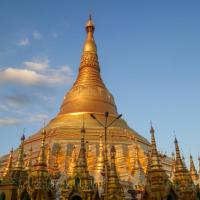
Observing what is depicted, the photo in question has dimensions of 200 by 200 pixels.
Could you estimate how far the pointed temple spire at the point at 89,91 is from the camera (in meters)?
51.6

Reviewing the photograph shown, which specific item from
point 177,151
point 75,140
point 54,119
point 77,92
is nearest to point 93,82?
point 77,92

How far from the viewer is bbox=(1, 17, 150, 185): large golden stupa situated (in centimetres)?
Answer: 4000

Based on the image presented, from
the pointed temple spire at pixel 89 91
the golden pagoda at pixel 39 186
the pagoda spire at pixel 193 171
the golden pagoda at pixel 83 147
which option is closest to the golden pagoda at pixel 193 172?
the pagoda spire at pixel 193 171

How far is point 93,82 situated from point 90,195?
1463 inches

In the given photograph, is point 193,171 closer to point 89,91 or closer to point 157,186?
point 157,186

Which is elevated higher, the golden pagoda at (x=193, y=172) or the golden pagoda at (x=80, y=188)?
the golden pagoda at (x=193, y=172)

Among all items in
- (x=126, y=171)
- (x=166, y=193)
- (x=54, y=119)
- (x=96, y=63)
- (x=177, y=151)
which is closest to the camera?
(x=166, y=193)

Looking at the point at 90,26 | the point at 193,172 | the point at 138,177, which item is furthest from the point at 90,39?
the point at 193,172

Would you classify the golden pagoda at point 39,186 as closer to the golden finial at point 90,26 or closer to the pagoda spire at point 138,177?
the pagoda spire at point 138,177

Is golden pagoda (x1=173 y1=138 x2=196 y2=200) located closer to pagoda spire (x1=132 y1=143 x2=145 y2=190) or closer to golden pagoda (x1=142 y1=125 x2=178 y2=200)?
golden pagoda (x1=142 y1=125 x2=178 y2=200)

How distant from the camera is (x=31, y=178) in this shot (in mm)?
20906

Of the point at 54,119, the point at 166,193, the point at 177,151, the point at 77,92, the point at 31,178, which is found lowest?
the point at 166,193

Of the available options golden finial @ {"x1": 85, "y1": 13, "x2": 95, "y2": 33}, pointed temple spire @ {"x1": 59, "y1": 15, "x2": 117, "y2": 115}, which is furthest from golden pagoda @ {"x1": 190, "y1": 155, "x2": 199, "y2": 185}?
golden finial @ {"x1": 85, "y1": 13, "x2": 95, "y2": 33}

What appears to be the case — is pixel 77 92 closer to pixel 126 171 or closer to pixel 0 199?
pixel 126 171
